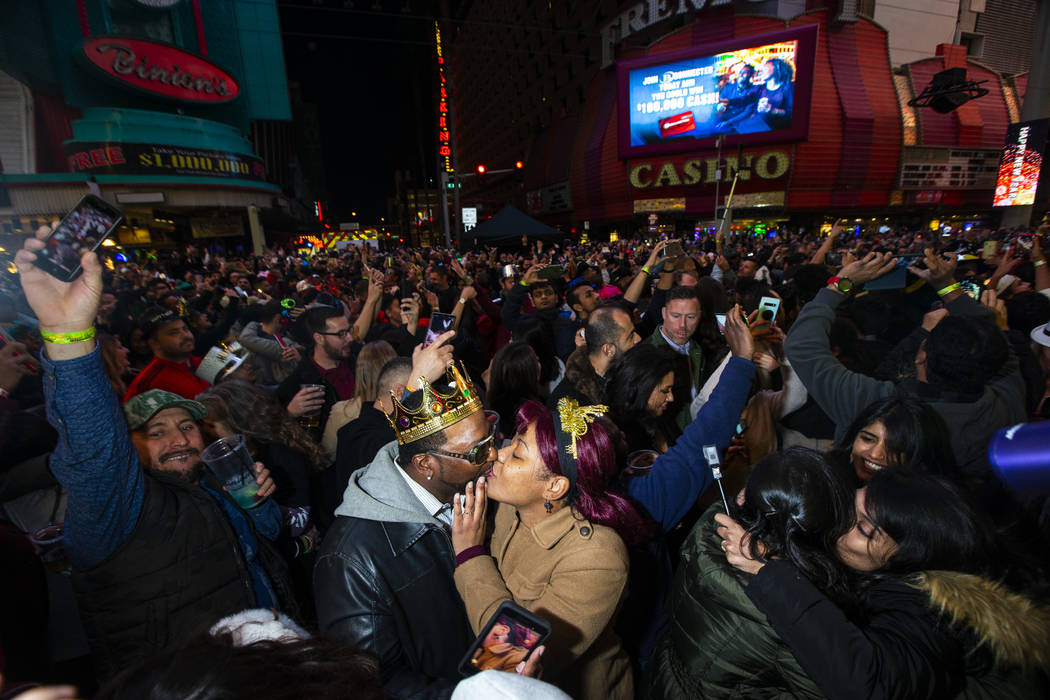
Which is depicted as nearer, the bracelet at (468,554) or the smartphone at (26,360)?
the bracelet at (468,554)

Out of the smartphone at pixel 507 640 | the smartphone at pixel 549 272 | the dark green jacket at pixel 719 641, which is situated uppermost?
the smartphone at pixel 549 272

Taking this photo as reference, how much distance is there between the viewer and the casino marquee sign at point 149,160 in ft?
59.9

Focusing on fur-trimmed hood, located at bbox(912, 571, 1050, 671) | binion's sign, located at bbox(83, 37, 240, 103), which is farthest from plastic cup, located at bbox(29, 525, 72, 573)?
binion's sign, located at bbox(83, 37, 240, 103)

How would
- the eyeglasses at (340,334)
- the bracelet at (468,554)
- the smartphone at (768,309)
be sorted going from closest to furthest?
the bracelet at (468,554) → the smartphone at (768,309) → the eyeglasses at (340,334)

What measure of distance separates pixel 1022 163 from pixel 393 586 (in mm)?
29272

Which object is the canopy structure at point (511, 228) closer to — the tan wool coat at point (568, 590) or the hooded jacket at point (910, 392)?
the hooded jacket at point (910, 392)

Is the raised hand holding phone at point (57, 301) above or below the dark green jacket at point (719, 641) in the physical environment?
above

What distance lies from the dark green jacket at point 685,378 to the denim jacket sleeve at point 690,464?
1189 millimetres

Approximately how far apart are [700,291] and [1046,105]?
24357 mm

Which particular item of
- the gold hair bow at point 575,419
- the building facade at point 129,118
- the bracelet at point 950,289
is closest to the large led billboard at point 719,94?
the building facade at point 129,118

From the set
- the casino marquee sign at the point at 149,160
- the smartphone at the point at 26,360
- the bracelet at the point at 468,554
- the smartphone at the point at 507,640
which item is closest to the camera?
the smartphone at the point at 507,640

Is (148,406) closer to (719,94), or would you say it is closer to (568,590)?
(568,590)

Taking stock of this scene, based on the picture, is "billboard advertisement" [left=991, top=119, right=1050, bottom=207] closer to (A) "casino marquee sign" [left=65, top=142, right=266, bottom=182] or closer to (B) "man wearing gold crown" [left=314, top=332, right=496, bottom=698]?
(B) "man wearing gold crown" [left=314, top=332, right=496, bottom=698]

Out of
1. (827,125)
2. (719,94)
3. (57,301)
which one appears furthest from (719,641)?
(827,125)
